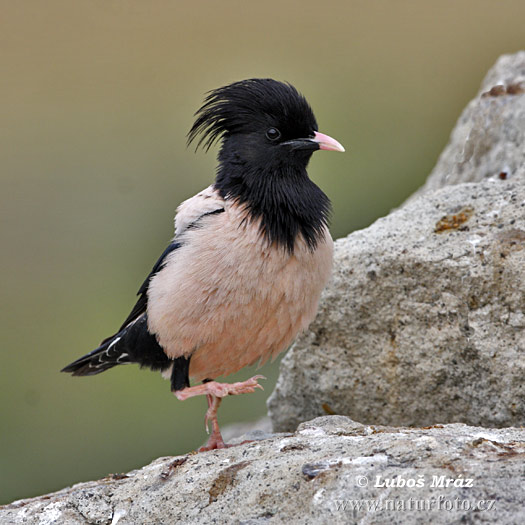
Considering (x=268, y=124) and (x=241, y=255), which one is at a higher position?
(x=268, y=124)

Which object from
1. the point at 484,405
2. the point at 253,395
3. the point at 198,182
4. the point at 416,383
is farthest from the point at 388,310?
the point at 198,182

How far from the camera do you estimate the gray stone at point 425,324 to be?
498 cm

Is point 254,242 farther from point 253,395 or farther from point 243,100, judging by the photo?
point 253,395

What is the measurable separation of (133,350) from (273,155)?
1.67 m

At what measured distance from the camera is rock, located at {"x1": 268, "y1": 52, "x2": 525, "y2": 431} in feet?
16.3

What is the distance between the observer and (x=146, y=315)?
18.4 feet

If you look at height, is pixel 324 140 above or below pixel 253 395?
above

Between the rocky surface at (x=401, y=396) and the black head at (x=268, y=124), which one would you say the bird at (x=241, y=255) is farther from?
the rocky surface at (x=401, y=396)

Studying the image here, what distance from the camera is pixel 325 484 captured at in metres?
3.61

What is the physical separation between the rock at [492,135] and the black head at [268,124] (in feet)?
5.31

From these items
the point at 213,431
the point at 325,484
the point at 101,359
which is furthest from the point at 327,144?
the point at 325,484

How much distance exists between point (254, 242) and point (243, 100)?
105 centimetres

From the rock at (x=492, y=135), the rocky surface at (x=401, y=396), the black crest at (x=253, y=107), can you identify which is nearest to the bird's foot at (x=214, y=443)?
the rocky surface at (x=401, y=396)

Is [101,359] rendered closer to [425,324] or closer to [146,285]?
[146,285]
